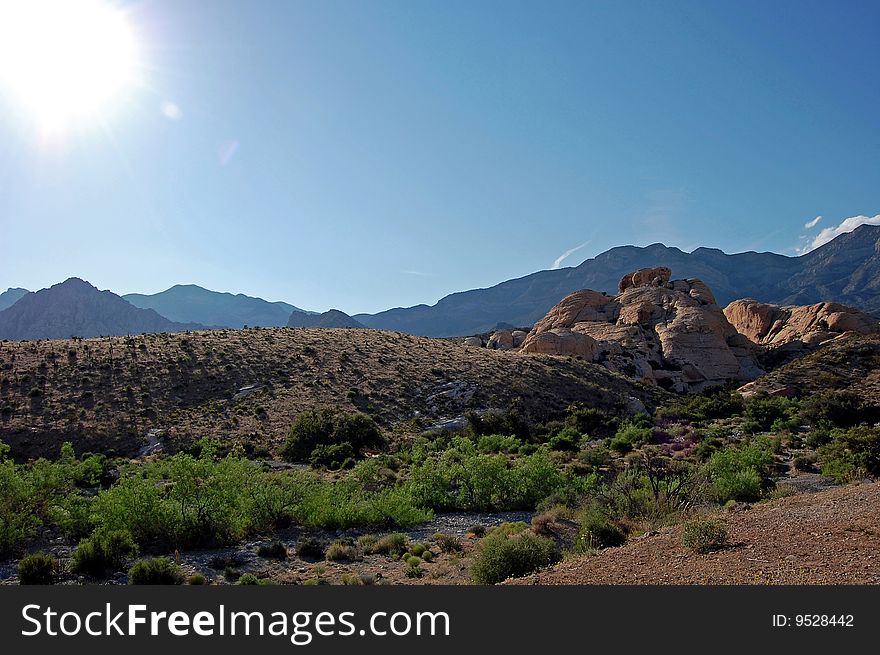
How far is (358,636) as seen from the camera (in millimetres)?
6012

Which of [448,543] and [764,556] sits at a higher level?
[764,556]

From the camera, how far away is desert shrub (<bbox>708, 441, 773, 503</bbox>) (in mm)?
15773

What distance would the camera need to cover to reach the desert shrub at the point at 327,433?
3047cm

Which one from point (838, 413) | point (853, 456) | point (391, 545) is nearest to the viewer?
point (391, 545)

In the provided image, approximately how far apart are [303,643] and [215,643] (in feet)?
3.24

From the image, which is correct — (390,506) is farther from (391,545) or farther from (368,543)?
(391,545)

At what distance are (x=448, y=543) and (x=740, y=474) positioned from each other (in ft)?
32.4

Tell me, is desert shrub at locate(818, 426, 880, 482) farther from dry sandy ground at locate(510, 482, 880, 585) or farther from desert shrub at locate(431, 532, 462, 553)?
desert shrub at locate(431, 532, 462, 553)

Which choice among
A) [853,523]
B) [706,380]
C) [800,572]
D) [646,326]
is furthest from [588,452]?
[646,326]

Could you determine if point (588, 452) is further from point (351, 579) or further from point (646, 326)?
point (646, 326)

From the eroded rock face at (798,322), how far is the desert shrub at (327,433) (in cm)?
5657

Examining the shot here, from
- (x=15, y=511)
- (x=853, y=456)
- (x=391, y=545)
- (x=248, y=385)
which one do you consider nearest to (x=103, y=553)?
(x=15, y=511)

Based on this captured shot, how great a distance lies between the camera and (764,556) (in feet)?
26.5

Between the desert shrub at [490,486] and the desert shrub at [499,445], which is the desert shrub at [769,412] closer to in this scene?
the desert shrub at [499,445]
